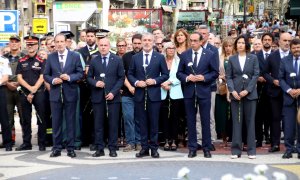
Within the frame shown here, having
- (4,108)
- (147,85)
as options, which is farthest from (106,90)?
(4,108)

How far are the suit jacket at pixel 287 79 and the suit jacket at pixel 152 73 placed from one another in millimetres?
1972

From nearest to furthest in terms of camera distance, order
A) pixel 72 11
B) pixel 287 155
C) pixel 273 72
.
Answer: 1. pixel 287 155
2. pixel 273 72
3. pixel 72 11

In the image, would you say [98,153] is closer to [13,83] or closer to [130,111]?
[130,111]

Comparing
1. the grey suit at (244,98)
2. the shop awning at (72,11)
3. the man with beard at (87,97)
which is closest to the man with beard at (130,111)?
the man with beard at (87,97)

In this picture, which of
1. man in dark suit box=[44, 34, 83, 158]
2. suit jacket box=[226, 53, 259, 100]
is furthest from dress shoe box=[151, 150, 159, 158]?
suit jacket box=[226, 53, 259, 100]

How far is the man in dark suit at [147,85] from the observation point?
13.9 metres

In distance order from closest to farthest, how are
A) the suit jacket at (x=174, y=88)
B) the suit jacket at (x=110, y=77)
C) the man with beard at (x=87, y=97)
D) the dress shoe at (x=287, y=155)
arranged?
the dress shoe at (x=287, y=155), the suit jacket at (x=110, y=77), the suit jacket at (x=174, y=88), the man with beard at (x=87, y=97)

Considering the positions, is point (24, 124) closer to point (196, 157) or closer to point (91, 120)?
point (91, 120)

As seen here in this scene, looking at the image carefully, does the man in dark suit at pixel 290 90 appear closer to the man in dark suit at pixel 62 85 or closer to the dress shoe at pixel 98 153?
the dress shoe at pixel 98 153

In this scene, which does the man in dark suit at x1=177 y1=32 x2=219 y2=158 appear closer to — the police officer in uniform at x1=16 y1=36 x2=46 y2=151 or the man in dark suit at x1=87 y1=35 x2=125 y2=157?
the man in dark suit at x1=87 y1=35 x2=125 y2=157

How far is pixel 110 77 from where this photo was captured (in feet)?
46.0

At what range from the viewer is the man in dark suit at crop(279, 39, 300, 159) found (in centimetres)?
1362

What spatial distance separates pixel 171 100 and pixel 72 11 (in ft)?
51.2

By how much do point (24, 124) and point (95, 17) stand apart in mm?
18419
